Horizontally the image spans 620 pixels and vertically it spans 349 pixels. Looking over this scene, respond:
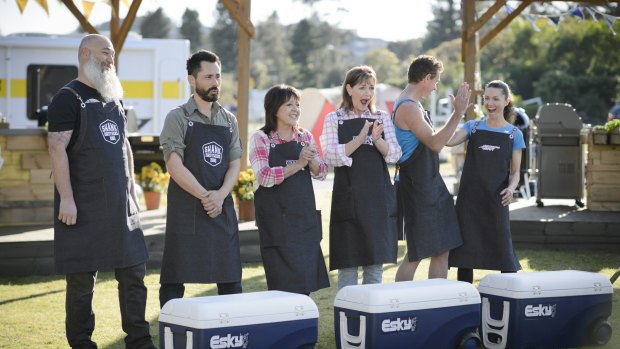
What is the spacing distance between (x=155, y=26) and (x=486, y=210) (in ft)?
246

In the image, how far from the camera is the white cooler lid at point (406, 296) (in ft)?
15.9

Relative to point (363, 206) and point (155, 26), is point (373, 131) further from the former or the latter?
point (155, 26)

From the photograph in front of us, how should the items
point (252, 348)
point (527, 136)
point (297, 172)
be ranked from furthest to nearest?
point (527, 136) → point (297, 172) → point (252, 348)

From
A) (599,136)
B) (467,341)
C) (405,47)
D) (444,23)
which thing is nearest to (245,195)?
(599,136)

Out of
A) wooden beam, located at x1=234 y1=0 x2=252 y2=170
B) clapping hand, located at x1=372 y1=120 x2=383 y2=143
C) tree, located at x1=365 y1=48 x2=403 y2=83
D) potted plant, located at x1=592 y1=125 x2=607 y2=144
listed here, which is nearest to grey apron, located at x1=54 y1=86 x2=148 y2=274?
clapping hand, located at x1=372 y1=120 x2=383 y2=143

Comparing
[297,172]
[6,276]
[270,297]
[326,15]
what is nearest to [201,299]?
[270,297]

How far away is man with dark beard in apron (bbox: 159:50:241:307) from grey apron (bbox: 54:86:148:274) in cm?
27

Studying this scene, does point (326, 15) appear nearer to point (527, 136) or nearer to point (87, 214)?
point (527, 136)

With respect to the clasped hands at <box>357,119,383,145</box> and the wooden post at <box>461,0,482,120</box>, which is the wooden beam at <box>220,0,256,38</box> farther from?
the clasped hands at <box>357,119,383,145</box>

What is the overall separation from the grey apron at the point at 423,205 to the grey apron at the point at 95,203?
176 cm

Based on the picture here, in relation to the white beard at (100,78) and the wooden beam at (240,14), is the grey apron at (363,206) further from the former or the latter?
the wooden beam at (240,14)

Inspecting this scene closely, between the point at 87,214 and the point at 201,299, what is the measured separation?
0.90 m

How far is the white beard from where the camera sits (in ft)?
17.0

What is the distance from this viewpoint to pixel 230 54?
75250 mm
